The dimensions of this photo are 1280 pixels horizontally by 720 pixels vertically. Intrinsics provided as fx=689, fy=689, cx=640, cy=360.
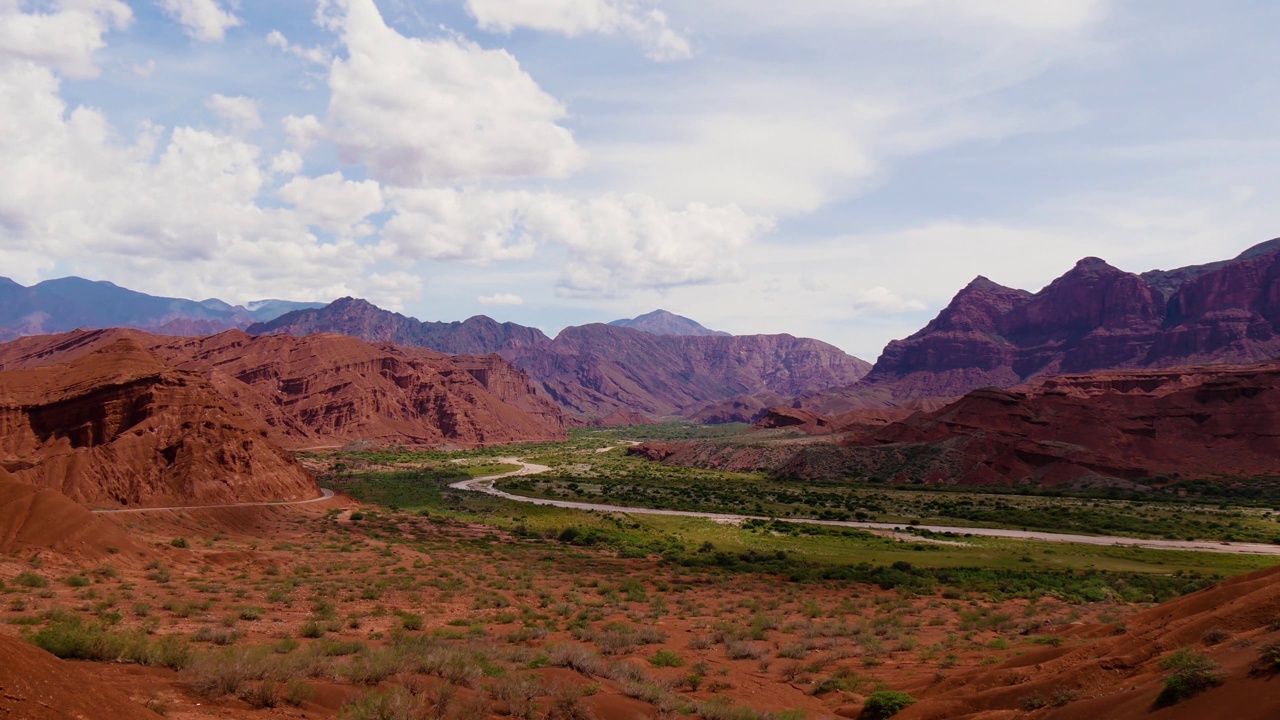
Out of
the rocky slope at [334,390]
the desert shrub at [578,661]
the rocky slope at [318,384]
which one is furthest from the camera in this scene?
the rocky slope at [318,384]

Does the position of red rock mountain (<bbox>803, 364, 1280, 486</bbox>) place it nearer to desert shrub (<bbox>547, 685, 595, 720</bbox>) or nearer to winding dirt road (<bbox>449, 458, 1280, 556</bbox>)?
winding dirt road (<bbox>449, 458, 1280, 556</bbox>)

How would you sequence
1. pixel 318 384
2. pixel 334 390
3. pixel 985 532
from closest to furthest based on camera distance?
pixel 985 532 → pixel 318 384 → pixel 334 390

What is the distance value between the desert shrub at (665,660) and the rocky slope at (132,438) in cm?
4245

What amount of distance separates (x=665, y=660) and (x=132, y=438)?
160ft

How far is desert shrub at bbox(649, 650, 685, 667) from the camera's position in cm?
1840

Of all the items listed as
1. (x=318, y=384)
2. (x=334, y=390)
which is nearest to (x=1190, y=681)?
(x=334, y=390)

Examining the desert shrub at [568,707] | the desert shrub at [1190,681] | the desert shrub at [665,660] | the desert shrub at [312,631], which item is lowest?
the desert shrub at [665,660]

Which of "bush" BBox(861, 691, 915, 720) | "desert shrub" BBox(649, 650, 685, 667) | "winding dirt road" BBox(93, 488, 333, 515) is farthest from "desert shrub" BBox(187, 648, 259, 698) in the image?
"winding dirt road" BBox(93, 488, 333, 515)

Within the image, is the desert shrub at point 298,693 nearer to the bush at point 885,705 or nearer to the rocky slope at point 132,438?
the bush at point 885,705

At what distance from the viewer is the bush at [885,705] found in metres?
14.4

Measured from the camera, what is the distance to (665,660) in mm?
18531

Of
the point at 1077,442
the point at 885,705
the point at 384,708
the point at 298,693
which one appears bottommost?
the point at 885,705

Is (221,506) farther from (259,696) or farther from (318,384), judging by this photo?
(318,384)

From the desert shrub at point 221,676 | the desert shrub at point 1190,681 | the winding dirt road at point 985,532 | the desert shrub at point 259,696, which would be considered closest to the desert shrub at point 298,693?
the desert shrub at point 259,696
